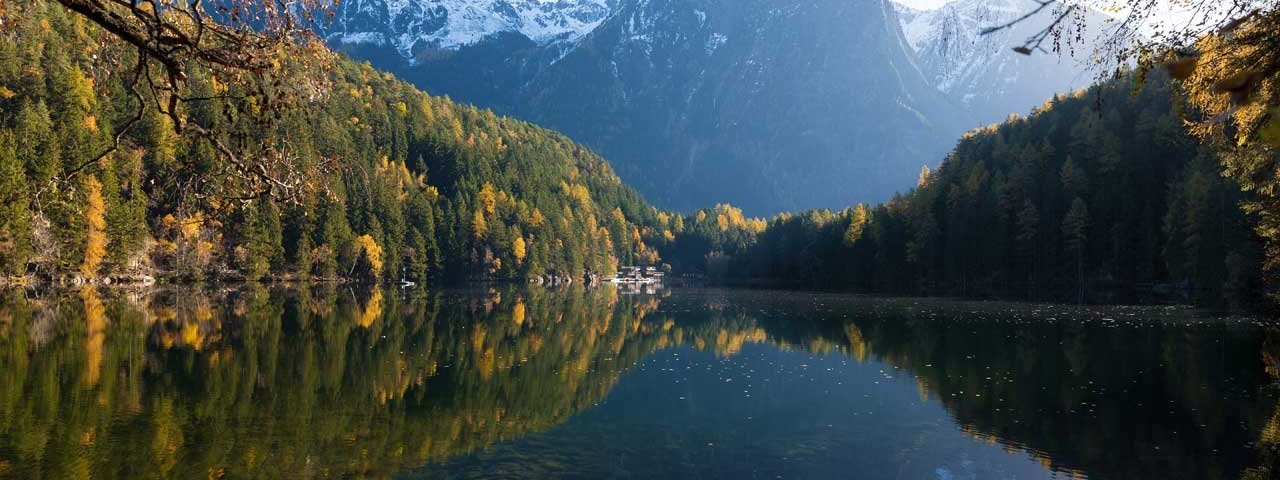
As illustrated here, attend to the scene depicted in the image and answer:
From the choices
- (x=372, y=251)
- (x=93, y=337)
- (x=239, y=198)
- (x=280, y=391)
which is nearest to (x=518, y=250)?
(x=372, y=251)

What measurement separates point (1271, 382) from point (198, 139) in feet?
112

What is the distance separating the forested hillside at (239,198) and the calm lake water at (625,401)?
615 centimetres

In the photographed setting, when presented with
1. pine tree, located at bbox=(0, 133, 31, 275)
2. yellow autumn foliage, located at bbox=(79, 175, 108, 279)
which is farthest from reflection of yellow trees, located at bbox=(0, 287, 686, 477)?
yellow autumn foliage, located at bbox=(79, 175, 108, 279)

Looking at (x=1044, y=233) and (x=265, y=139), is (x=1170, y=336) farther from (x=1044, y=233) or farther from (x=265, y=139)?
(x=1044, y=233)

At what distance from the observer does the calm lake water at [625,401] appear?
1841 centimetres

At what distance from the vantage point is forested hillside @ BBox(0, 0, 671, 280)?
1321 inches

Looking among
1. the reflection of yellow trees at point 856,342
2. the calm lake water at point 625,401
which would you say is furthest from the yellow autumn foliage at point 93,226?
the reflection of yellow trees at point 856,342

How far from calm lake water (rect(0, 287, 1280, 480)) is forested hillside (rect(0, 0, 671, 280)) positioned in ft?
20.2

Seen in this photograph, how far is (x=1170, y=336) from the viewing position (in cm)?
4278

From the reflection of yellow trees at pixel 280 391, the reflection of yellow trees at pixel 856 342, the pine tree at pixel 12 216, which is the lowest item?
the reflection of yellow trees at pixel 280 391

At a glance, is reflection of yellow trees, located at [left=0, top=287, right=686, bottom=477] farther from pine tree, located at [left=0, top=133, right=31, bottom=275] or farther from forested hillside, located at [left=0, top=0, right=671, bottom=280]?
pine tree, located at [left=0, top=133, right=31, bottom=275]

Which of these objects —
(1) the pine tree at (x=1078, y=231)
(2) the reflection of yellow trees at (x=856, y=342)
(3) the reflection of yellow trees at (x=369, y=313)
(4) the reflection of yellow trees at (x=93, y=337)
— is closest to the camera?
(4) the reflection of yellow trees at (x=93, y=337)

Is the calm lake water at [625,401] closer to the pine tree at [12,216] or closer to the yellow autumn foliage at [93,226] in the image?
the pine tree at [12,216]

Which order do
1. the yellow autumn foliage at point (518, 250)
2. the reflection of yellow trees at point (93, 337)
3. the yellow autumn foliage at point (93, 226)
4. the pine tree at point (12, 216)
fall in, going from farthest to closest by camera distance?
1. the yellow autumn foliage at point (518, 250)
2. the yellow autumn foliage at point (93, 226)
3. the pine tree at point (12, 216)
4. the reflection of yellow trees at point (93, 337)
